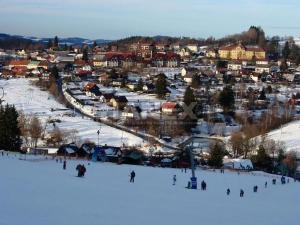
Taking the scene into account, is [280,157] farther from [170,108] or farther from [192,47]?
[192,47]

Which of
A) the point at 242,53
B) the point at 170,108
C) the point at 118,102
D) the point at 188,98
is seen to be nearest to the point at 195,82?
the point at 188,98

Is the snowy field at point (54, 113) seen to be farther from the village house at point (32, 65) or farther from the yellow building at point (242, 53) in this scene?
the yellow building at point (242, 53)

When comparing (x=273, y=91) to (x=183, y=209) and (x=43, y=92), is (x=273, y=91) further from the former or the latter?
(x=183, y=209)

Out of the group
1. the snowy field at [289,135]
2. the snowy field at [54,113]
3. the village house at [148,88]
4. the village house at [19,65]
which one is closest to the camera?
the snowy field at [54,113]

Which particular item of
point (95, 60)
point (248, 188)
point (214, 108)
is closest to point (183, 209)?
point (248, 188)

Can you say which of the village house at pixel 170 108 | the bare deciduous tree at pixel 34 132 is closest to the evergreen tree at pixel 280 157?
the village house at pixel 170 108
